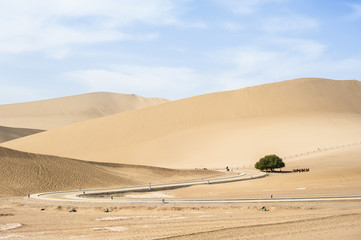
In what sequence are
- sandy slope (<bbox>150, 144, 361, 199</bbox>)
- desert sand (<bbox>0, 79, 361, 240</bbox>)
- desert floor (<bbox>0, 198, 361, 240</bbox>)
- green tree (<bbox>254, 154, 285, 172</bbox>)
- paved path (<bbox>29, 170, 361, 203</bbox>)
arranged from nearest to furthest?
desert floor (<bbox>0, 198, 361, 240</bbox>) < desert sand (<bbox>0, 79, 361, 240</bbox>) < paved path (<bbox>29, 170, 361, 203</bbox>) < sandy slope (<bbox>150, 144, 361, 199</bbox>) < green tree (<bbox>254, 154, 285, 172</bbox>)

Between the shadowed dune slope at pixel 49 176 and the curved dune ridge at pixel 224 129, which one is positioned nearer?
the shadowed dune slope at pixel 49 176

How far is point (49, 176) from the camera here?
38.7 metres

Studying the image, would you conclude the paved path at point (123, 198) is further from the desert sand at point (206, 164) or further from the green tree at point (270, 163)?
the green tree at point (270, 163)

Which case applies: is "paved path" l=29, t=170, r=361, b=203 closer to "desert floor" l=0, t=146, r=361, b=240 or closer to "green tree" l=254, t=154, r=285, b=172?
"desert floor" l=0, t=146, r=361, b=240

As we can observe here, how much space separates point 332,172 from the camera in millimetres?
38438

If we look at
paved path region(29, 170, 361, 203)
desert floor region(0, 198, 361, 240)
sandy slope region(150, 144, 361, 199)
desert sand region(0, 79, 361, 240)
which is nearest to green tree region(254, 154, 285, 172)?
desert sand region(0, 79, 361, 240)

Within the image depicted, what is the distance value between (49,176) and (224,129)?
5631 centimetres

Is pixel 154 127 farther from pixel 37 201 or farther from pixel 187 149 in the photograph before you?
pixel 37 201

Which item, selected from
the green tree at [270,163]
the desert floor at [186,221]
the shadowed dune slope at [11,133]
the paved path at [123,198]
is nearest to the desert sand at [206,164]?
the desert floor at [186,221]

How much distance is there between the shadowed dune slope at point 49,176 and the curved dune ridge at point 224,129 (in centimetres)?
2789

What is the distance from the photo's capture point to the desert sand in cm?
1692

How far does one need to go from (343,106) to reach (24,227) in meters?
93.3

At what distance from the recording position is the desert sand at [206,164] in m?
16.9

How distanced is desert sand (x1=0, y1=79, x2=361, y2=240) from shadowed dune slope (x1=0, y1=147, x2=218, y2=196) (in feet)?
0.37
